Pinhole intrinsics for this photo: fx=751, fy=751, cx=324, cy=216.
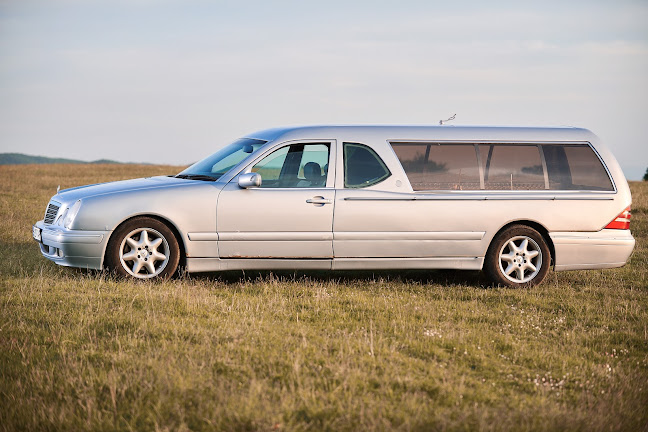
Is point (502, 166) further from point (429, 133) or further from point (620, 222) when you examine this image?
point (620, 222)

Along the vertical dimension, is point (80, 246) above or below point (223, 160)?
below

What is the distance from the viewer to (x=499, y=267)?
8.97 metres

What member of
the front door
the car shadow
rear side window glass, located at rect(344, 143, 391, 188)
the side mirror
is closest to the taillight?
the car shadow

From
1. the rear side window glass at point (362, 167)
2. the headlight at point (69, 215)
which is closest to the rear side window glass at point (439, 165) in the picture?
the rear side window glass at point (362, 167)

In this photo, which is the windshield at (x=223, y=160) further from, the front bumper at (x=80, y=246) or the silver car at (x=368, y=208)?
the front bumper at (x=80, y=246)

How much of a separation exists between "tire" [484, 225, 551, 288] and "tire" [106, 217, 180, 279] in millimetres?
3724

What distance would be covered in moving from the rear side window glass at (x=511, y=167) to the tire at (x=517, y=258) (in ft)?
1.75

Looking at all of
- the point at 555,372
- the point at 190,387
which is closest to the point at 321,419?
the point at 190,387

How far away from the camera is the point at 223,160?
8977mm

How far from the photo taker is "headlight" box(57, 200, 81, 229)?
8.37 metres

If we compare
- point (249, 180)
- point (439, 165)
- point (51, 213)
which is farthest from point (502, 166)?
point (51, 213)

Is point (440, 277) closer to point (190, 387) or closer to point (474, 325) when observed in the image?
point (474, 325)

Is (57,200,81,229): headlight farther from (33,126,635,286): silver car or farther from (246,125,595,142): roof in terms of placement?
(246,125,595,142): roof

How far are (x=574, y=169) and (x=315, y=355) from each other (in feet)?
16.7
